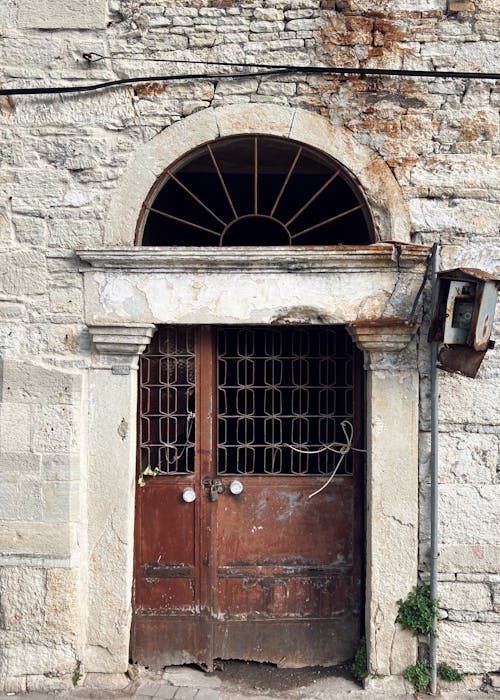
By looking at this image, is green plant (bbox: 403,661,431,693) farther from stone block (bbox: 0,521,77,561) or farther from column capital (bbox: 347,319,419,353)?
stone block (bbox: 0,521,77,561)

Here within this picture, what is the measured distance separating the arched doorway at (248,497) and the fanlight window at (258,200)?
0.50m

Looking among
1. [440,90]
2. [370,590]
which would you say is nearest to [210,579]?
[370,590]

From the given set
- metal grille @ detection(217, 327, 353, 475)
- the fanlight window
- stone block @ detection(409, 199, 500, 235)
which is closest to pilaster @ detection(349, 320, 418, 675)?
metal grille @ detection(217, 327, 353, 475)

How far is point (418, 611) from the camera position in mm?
3992

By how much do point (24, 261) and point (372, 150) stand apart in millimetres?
2361

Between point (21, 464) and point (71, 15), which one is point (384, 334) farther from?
point (71, 15)

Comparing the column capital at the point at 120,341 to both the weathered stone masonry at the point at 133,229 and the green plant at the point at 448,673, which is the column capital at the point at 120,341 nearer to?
the weathered stone masonry at the point at 133,229

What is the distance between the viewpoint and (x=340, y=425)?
442cm

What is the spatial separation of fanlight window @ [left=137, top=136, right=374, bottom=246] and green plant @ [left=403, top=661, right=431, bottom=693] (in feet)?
9.35

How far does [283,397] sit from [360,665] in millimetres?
1799

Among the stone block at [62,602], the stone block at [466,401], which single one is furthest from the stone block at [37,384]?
the stone block at [466,401]

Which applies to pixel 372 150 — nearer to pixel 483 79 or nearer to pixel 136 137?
pixel 483 79

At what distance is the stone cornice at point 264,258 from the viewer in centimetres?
398

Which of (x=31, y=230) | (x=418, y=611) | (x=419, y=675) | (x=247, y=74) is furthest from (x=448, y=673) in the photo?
(x=247, y=74)
